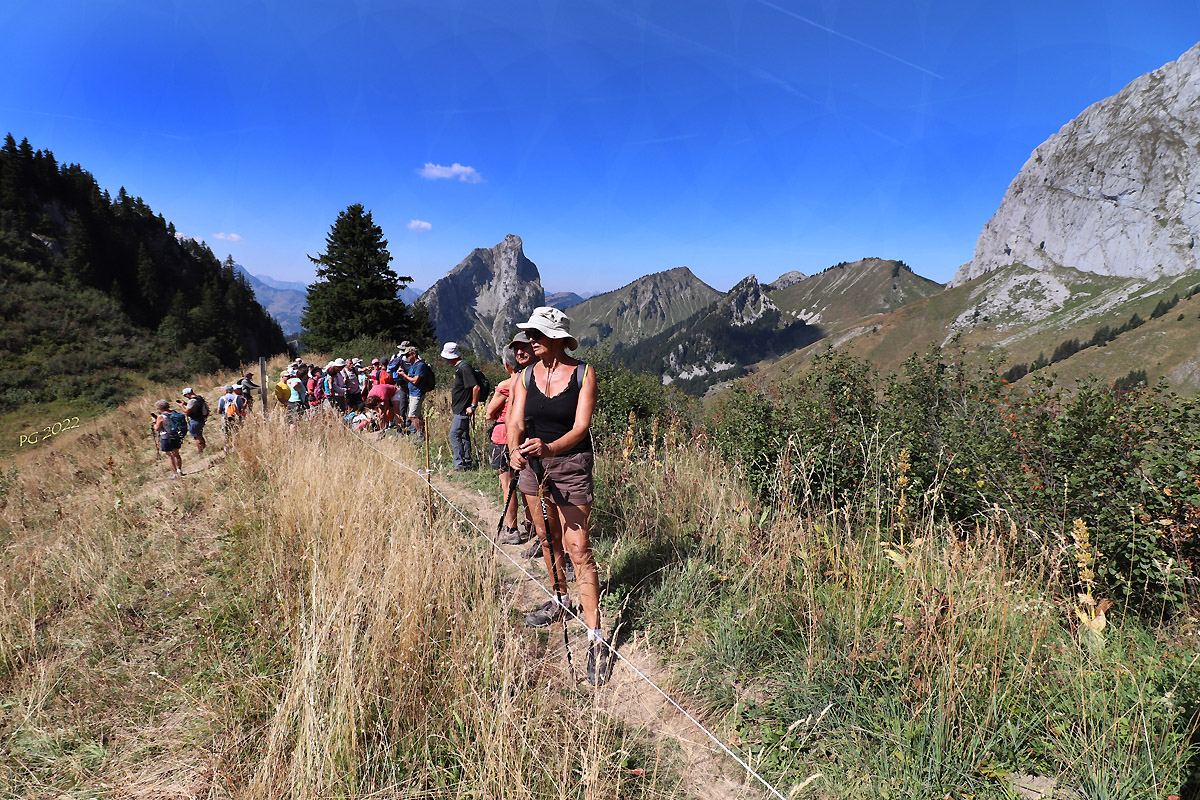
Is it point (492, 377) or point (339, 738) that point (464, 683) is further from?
point (492, 377)

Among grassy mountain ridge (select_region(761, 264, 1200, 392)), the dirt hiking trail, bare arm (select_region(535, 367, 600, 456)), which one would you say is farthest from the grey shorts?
grassy mountain ridge (select_region(761, 264, 1200, 392))

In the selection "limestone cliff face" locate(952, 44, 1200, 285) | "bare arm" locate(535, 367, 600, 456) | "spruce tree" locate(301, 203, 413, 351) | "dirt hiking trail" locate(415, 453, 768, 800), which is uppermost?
"limestone cliff face" locate(952, 44, 1200, 285)

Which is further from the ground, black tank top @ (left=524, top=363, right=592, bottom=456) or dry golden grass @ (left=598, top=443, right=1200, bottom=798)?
black tank top @ (left=524, top=363, right=592, bottom=456)

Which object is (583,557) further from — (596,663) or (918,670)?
(918,670)

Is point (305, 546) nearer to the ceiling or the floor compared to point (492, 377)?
nearer to the floor

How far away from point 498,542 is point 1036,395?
5298mm

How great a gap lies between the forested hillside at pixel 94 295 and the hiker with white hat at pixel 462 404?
147 feet

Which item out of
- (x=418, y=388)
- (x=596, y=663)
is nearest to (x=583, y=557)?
(x=596, y=663)

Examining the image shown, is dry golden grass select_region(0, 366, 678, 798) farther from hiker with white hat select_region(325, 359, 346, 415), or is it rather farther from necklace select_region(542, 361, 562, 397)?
hiker with white hat select_region(325, 359, 346, 415)

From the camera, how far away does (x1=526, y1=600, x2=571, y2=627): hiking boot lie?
11.1 ft

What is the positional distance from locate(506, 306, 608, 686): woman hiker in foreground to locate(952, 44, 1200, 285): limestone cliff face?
784 feet

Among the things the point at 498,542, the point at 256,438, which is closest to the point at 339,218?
the point at 256,438

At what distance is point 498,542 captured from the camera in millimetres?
4875

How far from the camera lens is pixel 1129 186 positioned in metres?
172
